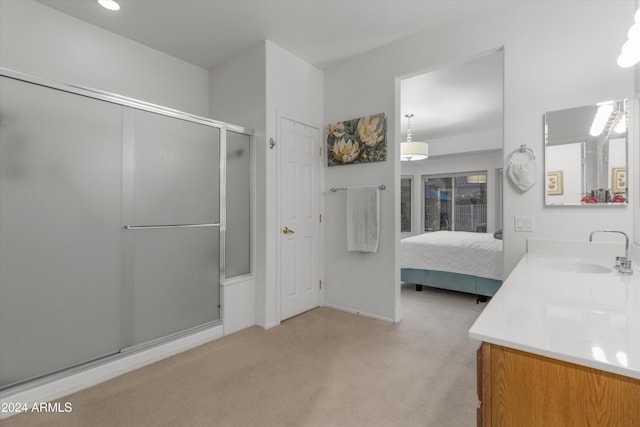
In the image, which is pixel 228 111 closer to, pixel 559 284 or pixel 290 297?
pixel 290 297

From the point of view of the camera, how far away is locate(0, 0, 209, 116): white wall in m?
2.37

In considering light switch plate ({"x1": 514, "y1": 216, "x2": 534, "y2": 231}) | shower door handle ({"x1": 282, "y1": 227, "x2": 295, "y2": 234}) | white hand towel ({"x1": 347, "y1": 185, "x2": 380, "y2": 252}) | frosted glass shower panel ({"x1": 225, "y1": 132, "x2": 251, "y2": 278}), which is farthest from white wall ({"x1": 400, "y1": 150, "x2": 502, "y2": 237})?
frosted glass shower panel ({"x1": 225, "y1": 132, "x2": 251, "y2": 278})

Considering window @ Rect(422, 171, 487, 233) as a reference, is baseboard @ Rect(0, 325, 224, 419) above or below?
below

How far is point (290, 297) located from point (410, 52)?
8.72ft

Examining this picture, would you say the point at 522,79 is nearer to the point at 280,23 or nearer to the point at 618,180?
the point at 618,180

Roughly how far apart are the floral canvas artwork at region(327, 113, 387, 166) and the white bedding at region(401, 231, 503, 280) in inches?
64.8

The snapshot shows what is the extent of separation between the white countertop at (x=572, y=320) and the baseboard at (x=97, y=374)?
2.29 m

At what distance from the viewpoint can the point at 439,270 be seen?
13.1 ft

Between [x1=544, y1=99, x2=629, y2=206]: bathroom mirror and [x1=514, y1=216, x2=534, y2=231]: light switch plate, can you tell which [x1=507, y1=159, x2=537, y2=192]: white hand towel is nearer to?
[x1=544, y1=99, x2=629, y2=206]: bathroom mirror

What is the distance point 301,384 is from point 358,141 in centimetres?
230

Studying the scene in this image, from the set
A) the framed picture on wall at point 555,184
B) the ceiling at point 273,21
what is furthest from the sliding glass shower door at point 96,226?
the framed picture on wall at point 555,184

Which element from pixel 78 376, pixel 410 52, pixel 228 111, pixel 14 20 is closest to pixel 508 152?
pixel 410 52

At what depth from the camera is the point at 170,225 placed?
244 cm

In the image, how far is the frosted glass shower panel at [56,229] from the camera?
67.8 inches
